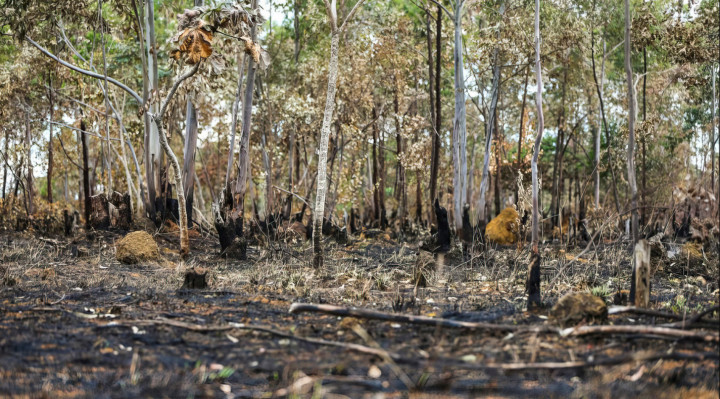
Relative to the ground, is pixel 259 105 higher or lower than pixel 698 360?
higher

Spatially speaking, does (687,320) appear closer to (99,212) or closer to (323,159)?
(323,159)

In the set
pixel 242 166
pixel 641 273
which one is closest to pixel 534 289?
pixel 641 273

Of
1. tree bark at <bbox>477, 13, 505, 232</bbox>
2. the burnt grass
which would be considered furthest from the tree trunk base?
tree bark at <bbox>477, 13, 505, 232</bbox>

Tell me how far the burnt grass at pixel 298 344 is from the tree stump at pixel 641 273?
28 centimetres

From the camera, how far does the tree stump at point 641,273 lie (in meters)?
5.12

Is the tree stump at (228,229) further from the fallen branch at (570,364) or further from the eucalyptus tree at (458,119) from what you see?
the fallen branch at (570,364)

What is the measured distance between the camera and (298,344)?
4.29 meters

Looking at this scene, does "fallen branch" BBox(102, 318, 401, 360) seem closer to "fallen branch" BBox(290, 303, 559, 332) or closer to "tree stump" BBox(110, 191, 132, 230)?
"fallen branch" BBox(290, 303, 559, 332)

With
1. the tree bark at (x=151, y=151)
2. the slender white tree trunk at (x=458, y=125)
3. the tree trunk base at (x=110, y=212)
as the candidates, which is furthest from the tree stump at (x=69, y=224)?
the slender white tree trunk at (x=458, y=125)

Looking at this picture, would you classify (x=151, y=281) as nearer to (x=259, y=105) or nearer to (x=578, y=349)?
(x=578, y=349)

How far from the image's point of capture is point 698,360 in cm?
378

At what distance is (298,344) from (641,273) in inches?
110

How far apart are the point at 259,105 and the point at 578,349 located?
1710 cm

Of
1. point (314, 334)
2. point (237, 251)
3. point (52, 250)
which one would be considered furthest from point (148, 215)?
point (314, 334)
